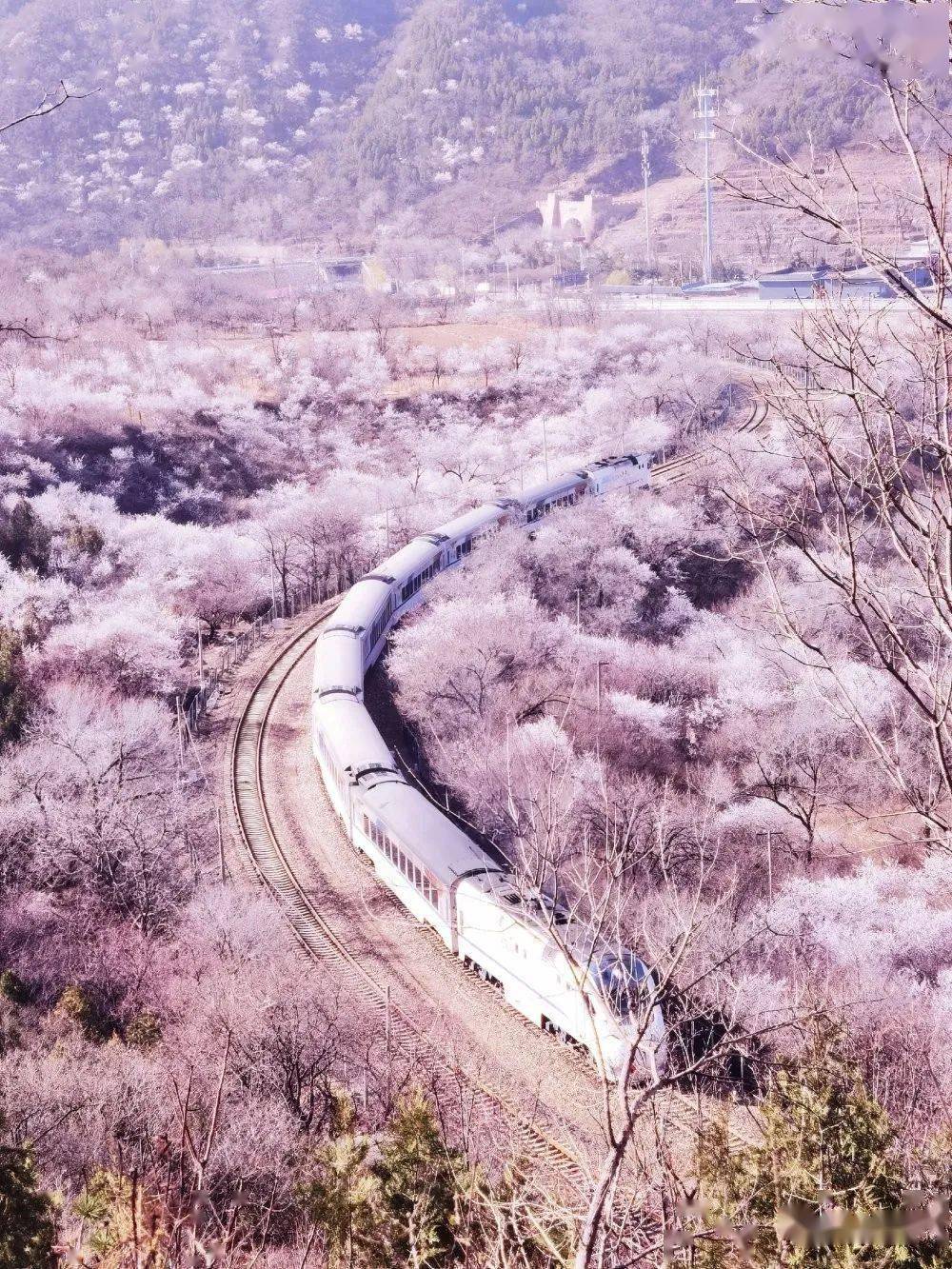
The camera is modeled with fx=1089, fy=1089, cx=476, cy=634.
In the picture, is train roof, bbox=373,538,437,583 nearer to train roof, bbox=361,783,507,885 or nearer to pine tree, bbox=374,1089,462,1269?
train roof, bbox=361,783,507,885

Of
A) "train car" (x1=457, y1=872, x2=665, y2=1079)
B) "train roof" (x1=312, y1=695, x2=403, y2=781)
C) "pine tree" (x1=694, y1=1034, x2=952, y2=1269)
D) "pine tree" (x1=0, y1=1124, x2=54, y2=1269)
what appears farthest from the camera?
"train roof" (x1=312, y1=695, x2=403, y2=781)

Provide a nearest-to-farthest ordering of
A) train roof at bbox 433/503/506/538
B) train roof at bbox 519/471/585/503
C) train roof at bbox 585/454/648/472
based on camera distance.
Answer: train roof at bbox 433/503/506/538
train roof at bbox 519/471/585/503
train roof at bbox 585/454/648/472

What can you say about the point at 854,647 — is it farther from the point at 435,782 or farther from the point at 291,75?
the point at 291,75

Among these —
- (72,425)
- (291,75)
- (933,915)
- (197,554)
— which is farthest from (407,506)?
(291,75)

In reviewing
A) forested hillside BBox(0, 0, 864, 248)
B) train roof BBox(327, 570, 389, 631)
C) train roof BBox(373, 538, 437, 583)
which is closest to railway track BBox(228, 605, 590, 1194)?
train roof BBox(327, 570, 389, 631)

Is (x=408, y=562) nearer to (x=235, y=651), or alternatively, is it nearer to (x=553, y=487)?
(x=235, y=651)
